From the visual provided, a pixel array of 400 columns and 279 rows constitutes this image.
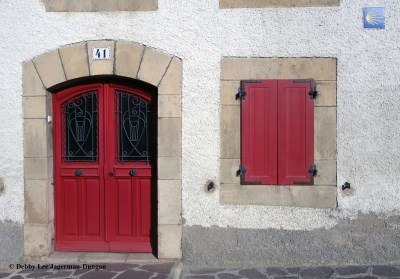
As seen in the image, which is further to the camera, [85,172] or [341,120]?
[85,172]

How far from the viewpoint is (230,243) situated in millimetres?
5328

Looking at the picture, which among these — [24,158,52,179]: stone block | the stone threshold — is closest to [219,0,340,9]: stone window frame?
[24,158,52,179]: stone block

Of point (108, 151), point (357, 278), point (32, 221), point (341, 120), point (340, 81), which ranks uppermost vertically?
point (340, 81)

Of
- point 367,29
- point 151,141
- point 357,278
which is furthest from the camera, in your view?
point 151,141

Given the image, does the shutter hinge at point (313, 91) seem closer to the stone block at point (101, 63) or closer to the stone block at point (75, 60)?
the stone block at point (101, 63)

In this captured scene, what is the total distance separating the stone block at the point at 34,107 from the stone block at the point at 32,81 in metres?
0.06

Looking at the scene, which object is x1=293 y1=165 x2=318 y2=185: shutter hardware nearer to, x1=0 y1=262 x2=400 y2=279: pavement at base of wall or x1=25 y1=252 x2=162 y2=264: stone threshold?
x1=0 y1=262 x2=400 y2=279: pavement at base of wall

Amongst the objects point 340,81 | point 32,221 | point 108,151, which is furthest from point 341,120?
point 32,221

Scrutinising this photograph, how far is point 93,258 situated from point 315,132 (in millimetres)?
2965

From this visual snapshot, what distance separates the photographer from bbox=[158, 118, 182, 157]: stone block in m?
5.34

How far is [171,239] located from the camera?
5352mm

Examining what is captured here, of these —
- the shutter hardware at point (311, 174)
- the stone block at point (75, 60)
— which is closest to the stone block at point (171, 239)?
the shutter hardware at point (311, 174)

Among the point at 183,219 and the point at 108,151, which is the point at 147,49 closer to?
the point at 108,151

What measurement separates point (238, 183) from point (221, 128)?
66 cm
